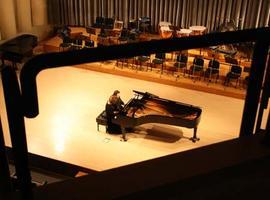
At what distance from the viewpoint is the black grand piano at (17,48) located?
1153cm

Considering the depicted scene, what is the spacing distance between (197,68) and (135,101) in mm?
3271

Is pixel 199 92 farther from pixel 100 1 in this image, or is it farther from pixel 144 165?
pixel 144 165

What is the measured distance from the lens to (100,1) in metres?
15.0

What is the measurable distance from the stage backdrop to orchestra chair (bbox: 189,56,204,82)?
2.57 m

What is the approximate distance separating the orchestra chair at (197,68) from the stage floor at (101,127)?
2.14ft

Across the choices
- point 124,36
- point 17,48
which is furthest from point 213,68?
point 17,48

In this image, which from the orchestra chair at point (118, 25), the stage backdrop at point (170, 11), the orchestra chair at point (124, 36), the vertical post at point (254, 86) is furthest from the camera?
the orchestra chair at point (118, 25)

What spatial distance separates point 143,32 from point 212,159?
41.5 feet

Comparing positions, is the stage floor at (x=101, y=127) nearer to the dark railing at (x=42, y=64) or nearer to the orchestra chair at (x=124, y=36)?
the orchestra chair at (x=124, y=36)

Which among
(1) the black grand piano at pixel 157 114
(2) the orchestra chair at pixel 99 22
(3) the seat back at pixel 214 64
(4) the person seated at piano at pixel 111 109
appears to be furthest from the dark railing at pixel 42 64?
(2) the orchestra chair at pixel 99 22

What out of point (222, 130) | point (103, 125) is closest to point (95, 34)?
point (103, 125)

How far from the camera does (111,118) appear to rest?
353 inches

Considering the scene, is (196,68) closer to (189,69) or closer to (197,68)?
(197,68)

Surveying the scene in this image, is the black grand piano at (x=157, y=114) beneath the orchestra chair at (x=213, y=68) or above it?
beneath
